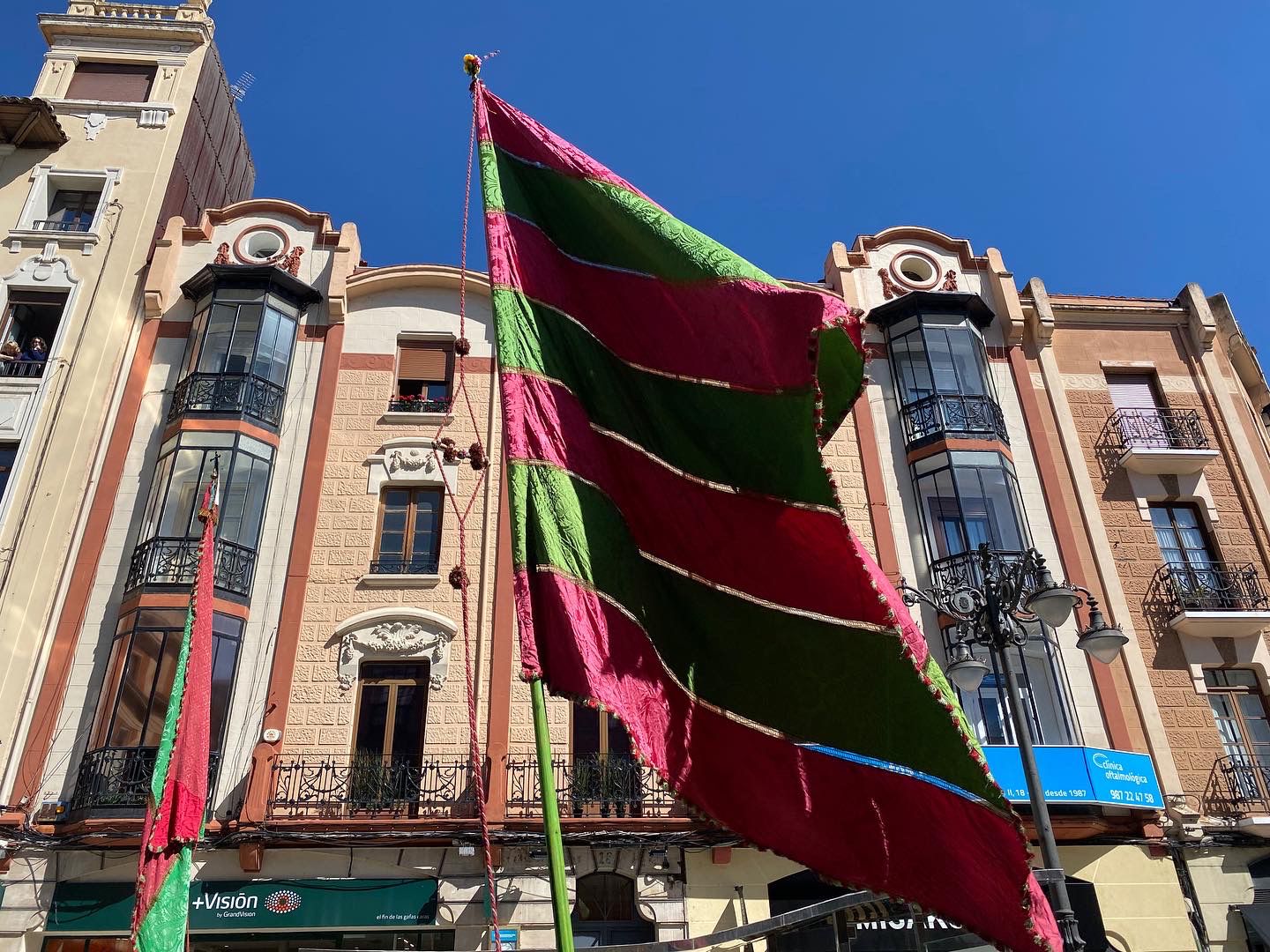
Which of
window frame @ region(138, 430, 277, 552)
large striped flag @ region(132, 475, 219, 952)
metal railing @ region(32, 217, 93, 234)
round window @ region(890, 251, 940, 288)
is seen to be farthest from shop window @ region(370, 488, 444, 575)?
round window @ region(890, 251, 940, 288)

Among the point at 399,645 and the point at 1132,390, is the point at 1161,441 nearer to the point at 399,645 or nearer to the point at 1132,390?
the point at 1132,390

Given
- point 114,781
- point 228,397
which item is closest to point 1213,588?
point 228,397

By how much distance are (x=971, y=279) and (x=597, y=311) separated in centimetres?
1712

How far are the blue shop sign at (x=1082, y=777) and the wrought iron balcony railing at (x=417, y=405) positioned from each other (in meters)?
10.9

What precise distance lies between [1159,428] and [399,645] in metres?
14.6

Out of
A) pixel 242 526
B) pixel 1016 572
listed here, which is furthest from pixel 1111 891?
pixel 242 526

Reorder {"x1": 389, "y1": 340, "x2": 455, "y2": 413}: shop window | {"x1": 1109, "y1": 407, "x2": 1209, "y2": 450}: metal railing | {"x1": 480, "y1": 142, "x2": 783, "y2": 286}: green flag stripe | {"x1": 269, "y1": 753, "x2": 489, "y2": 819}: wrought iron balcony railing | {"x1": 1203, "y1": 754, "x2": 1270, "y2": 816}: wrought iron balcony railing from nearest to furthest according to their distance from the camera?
{"x1": 480, "y1": 142, "x2": 783, "y2": 286}: green flag stripe < {"x1": 269, "y1": 753, "x2": 489, "y2": 819}: wrought iron balcony railing < {"x1": 1203, "y1": 754, "x2": 1270, "y2": 816}: wrought iron balcony railing < {"x1": 1109, "y1": 407, "x2": 1209, "y2": 450}: metal railing < {"x1": 389, "y1": 340, "x2": 455, "y2": 413}: shop window

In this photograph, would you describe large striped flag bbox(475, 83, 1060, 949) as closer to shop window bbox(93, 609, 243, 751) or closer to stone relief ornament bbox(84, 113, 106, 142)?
shop window bbox(93, 609, 243, 751)

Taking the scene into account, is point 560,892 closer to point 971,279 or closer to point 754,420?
point 754,420

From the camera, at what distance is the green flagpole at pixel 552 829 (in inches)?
117

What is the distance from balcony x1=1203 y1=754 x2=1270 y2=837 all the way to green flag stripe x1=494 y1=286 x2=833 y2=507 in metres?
14.0

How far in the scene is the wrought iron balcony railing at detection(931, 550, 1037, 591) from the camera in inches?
624

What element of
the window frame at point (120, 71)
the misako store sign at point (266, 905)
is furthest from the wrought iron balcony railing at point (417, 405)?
the window frame at point (120, 71)

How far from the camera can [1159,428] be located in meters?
18.5
